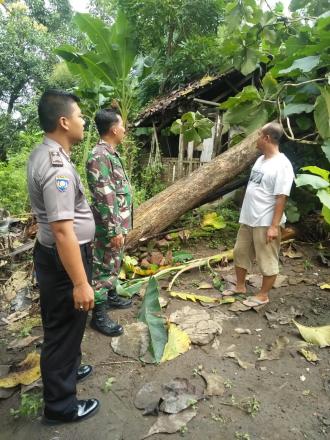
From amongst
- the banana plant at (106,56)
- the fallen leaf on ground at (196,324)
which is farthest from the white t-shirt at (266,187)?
the banana plant at (106,56)

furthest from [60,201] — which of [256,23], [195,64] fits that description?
[195,64]

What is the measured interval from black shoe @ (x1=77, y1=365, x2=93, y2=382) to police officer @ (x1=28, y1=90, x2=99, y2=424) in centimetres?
34

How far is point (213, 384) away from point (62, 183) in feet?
5.45

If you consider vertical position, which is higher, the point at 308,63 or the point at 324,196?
the point at 308,63

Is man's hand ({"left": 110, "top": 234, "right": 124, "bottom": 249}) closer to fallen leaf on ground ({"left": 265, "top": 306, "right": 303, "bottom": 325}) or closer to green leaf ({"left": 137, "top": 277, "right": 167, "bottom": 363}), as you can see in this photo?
green leaf ({"left": 137, "top": 277, "right": 167, "bottom": 363})

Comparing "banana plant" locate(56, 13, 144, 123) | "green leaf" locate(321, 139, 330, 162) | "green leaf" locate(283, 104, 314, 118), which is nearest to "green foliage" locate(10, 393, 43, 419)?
"green leaf" locate(321, 139, 330, 162)

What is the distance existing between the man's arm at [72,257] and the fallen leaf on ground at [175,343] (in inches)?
44.5

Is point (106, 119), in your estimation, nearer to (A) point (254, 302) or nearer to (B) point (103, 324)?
(B) point (103, 324)

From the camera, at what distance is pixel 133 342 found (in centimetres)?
271

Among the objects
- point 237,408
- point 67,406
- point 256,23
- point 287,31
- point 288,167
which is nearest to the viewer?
point 67,406

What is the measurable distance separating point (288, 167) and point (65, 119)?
208 centimetres

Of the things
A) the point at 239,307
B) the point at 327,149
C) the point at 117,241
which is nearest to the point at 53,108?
the point at 117,241

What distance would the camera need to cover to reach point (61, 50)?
21.0 feet

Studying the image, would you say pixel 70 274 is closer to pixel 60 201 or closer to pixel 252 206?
pixel 60 201
